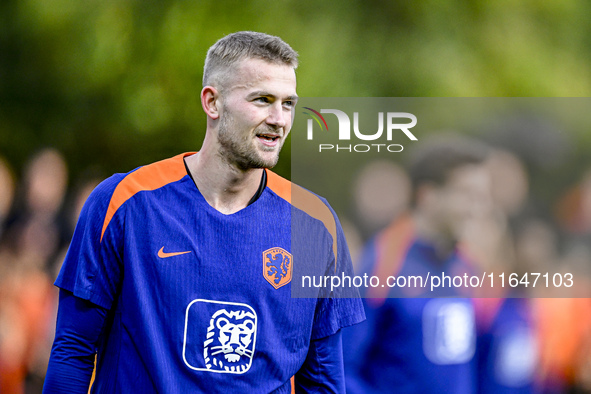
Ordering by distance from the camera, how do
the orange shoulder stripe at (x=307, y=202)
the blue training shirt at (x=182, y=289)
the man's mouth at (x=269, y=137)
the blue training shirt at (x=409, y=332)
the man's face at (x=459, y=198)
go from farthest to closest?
1. the man's face at (x=459, y=198)
2. the blue training shirt at (x=409, y=332)
3. the orange shoulder stripe at (x=307, y=202)
4. the man's mouth at (x=269, y=137)
5. the blue training shirt at (x=182, y=289)

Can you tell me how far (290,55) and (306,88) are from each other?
Result: 56.9 inches

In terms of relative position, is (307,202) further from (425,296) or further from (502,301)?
(502,301)

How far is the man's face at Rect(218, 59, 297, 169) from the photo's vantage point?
1.74 meters

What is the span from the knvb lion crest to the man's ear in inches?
16.8

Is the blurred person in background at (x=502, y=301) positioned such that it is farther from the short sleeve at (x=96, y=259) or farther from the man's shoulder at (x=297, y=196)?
the short sleeve at (x=96, y=259)

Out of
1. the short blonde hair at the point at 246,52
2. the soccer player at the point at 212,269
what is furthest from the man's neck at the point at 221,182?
the short blonde hair at the point at 246,52

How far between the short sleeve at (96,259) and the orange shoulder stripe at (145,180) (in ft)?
0.05

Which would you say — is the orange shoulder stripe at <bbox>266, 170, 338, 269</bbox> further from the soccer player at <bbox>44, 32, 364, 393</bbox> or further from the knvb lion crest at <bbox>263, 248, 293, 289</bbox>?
the knvb lion crest at <bbox>263, 248, 293, 289</bbox>

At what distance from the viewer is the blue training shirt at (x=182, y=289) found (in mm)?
1644

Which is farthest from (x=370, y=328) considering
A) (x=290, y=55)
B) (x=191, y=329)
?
(x=290, y=55)

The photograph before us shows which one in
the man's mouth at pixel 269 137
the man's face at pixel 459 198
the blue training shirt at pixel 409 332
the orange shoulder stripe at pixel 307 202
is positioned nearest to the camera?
the man's mouth at pixel 269 137

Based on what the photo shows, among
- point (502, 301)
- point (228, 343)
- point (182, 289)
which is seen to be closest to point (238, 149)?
point (182, 289)

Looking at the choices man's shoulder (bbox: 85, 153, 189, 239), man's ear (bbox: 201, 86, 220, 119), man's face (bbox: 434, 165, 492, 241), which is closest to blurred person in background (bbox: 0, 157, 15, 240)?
man's shoulder (bbox: 85, 153, 189, 239)

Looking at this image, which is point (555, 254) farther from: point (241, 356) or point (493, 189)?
point (241, 356)
